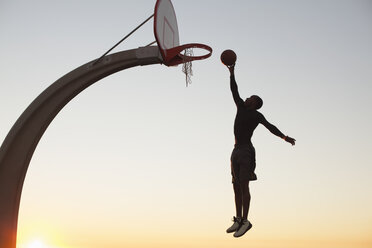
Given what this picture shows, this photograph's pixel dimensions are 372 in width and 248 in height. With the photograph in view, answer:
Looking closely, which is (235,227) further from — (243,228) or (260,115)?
(260,115)

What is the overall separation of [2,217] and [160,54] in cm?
450

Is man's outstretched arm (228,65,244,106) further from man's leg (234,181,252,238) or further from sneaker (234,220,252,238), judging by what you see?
sneaker (234,220,252,238)

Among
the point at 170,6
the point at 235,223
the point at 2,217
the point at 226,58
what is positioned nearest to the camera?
the point at 235,223

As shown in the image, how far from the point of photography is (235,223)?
333 inches

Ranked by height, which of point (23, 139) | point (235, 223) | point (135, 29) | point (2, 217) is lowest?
point (235, 223)

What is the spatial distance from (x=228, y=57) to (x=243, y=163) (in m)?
1.98

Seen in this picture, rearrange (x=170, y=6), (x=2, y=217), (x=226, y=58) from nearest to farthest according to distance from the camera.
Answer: (x=226, y=58), (x=2, y=217), (x=170, y=6)

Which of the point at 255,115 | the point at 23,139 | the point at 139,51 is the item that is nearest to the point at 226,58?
the point at 255,115

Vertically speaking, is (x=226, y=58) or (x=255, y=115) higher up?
(x=226, y=58)

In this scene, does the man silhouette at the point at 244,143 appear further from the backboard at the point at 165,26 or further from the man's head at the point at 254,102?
the backboard at the point at 165,26

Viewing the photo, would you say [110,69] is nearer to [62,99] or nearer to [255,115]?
[62,99]

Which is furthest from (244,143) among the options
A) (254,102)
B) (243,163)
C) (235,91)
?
(235,91)

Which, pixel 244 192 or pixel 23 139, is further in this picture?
pixel 23 139

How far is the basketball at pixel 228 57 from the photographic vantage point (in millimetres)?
9109
